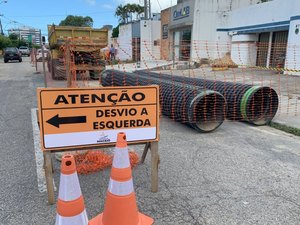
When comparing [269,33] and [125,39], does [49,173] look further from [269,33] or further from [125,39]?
[125,39]

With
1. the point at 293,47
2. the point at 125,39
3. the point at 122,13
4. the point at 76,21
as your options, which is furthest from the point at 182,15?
the point at 76,21

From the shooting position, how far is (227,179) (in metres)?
3.63

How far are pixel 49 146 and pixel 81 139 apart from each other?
1.09 feet

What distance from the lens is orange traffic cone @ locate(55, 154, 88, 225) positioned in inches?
82.4

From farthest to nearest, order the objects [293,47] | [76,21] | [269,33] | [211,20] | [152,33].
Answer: [76,21] < [152,33] < [211,20] < [269,33] < [293,47]

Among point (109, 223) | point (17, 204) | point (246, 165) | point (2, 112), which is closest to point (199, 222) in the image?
point (109, 223)

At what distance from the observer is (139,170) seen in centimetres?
386

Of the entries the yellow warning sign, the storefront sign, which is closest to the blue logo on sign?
the storefront sign

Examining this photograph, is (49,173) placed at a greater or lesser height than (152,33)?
lesser

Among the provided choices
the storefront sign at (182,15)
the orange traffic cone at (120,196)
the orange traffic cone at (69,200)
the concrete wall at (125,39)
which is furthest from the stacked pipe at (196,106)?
the concrete wall at (125,39)

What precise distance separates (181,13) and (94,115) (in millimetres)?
28607

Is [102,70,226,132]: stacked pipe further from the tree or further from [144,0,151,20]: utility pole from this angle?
the tree

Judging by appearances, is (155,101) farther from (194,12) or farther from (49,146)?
(194,12)

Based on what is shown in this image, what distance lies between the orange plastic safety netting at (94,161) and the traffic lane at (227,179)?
461 mm
